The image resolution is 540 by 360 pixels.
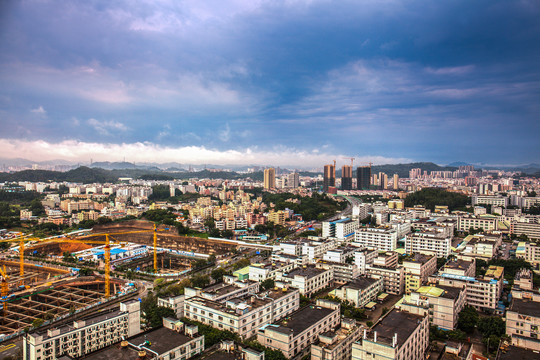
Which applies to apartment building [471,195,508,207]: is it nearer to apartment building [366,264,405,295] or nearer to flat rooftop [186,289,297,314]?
apartment building [366,264,405,295]

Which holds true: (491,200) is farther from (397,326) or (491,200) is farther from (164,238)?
(397,326)

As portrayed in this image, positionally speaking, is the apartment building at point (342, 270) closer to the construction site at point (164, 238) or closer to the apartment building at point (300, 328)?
the apartment building at point (300, 328)

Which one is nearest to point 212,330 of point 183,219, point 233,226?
point 233,226

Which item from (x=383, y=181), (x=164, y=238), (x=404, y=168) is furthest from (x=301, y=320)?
(x=404, y=168)

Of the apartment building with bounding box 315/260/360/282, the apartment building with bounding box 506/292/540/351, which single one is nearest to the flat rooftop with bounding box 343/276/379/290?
the apartment building with bounding box 315/260/360/282

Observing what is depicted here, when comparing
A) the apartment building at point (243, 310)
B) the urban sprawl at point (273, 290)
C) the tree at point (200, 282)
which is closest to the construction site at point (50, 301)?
the urban sprawl at point (273, 290)
